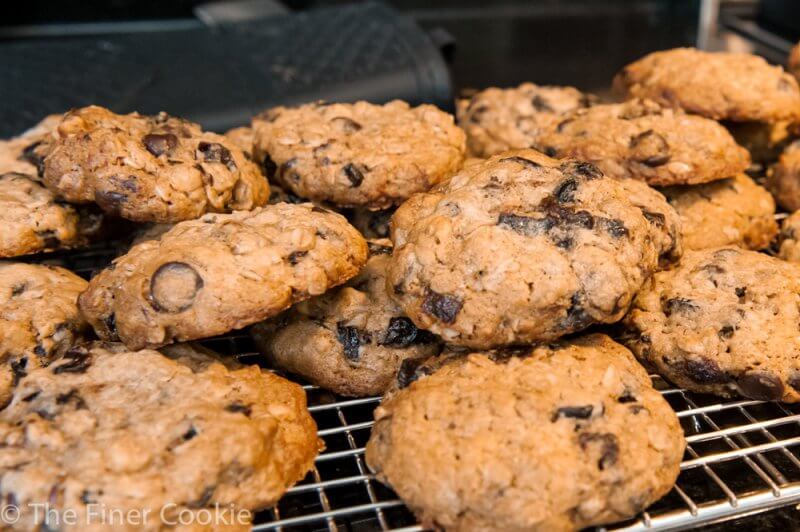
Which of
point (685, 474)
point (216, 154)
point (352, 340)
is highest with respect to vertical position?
point (216, 154)

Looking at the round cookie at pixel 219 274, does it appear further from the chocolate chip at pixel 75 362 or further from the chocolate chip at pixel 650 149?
the chocolate chip at pixel 650 149

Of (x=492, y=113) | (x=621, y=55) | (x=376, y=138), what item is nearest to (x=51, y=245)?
(x=376, y=138)

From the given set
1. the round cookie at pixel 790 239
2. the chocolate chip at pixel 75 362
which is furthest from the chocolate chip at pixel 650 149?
the chocolate chip at pixel 75 362

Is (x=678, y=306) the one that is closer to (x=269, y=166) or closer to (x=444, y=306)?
(x=444, y=306)

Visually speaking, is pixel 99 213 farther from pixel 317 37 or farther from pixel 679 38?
pixel 679 38

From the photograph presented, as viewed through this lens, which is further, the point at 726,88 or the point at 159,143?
the point at 726,88

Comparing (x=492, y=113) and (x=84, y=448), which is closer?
(x=84, y=448)

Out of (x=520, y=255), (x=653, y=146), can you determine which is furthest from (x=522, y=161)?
(x=653, y=146)

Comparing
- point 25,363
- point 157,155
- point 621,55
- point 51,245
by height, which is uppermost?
point 157,155
